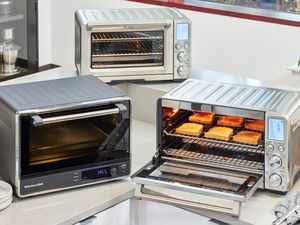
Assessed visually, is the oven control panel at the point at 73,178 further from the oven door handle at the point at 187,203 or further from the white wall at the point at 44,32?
the white wall at the point at 44,32

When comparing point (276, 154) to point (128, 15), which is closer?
point (276, 154)

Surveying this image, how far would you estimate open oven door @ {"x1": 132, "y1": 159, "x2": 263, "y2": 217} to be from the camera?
2039 millimetres

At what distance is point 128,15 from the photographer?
9.55ft

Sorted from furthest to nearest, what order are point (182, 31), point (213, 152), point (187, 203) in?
point (182, 31) → point (213, 152) → point (187, 203)

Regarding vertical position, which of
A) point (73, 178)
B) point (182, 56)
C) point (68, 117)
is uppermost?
point (182, 56)

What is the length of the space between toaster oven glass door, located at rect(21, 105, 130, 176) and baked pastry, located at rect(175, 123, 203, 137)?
18 cm

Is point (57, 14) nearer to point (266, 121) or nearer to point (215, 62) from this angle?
point (215, 62)

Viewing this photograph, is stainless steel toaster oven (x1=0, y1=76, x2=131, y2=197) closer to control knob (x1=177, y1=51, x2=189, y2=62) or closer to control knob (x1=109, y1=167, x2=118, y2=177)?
control knob (x1=109, y1=167, x2=118, y2=177)

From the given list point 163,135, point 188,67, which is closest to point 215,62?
point 188,67

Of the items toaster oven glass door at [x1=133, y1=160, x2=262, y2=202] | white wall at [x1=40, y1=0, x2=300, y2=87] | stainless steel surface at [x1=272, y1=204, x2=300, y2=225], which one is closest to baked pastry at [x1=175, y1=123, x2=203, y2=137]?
toaster oven glass door at [x1=133, y1=160, x2=262, y2=202]

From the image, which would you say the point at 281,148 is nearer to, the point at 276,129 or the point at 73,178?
the point at 276,129

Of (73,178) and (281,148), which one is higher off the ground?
(281,148)

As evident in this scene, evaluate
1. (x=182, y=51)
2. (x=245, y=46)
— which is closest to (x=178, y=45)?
(x=182, y=51)

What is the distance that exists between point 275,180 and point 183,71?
89 centimetres
